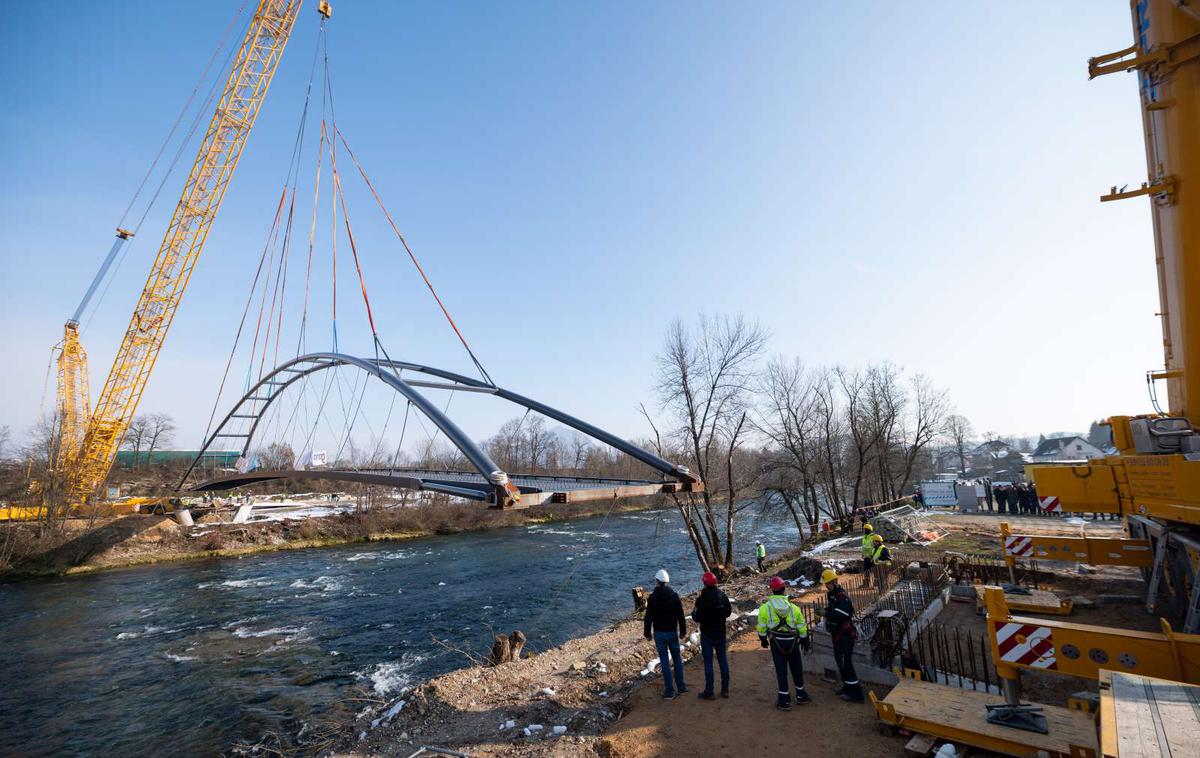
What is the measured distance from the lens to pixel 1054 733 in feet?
16.3

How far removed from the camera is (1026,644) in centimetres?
502

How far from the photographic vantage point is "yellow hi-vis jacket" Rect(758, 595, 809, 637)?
678cm

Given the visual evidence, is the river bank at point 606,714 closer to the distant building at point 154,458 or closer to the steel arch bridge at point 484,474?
the steel arch bridge at point 484,474

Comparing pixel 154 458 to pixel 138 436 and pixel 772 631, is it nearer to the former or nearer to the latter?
pixel 138 436

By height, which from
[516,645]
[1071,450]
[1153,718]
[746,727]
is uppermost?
[1153,718]

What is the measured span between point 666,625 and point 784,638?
5.12 feet

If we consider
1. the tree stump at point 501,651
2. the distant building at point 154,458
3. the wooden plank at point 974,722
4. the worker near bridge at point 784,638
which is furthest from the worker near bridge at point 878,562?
the distant building at point 154,458

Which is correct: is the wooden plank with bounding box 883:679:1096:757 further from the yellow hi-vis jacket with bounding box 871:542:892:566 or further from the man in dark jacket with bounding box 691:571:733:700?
the yellow hi-vis jacket with bounding box 871:542:892:566

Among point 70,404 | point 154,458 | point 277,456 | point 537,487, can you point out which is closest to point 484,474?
point 537,487

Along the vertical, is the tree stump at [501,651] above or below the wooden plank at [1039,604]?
below

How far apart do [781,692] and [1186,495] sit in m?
5.70

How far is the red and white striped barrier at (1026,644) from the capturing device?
16.1 feet

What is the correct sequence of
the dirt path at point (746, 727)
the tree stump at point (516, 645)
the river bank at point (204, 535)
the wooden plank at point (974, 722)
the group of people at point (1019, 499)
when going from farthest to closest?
the river bank at point (204, 535) < the group of people at point (1019, 499) < the tree stump at point (516, 645) < the dirt path at point (746, 727) < the wooden plank at point (974, 722)

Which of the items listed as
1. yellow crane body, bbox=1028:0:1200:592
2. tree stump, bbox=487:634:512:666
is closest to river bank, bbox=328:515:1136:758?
tree stump, bbox=487:634:512:666
